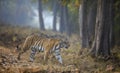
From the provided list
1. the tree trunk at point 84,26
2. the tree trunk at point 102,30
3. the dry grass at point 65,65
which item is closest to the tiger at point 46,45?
the dry grass at point 65,65

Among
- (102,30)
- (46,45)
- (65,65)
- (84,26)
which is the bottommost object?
(65,65)

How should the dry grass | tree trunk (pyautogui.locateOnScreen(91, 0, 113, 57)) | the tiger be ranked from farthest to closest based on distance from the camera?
tree trunk (pyautogui.locateOnScreen(91, 0, 113, 57)) → the tiger → the dry grass

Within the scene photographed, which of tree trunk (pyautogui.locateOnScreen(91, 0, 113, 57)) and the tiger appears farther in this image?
tree trunk (pyautogui.locateOnScreen(91, 0, 113, 57))

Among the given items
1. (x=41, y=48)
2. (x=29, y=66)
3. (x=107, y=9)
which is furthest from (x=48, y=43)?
(x=107, y=9)

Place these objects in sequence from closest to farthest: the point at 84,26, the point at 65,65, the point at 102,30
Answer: the point at 65,65, the point at 102,30, the point at 84,26

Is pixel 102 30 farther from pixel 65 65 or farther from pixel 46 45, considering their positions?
pixel 46 45

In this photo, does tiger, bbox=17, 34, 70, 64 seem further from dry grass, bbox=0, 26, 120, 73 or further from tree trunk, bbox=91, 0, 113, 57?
tree trunk, bbox=91, 0, 113, 57

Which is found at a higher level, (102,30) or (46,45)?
(102,30)

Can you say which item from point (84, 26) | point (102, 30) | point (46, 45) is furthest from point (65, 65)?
point (84, 26)

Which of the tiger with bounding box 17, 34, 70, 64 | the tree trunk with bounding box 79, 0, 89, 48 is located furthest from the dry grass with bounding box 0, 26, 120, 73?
the tree trunk with bounding box 79, 0, 89, 48

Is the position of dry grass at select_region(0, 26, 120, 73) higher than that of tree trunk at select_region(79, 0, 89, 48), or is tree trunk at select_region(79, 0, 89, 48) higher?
tree trunk at select_region(79, 0, 89, 48)

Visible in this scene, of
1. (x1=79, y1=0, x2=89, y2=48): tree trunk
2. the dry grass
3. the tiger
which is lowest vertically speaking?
the dry grass

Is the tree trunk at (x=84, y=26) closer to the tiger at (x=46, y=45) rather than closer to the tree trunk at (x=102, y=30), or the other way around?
the tree trunk at (x=102, y=30)

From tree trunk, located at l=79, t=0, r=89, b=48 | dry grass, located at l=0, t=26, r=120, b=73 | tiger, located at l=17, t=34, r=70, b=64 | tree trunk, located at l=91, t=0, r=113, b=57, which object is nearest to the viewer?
dry grass, located at l=0, t=26, r=120, b=73
